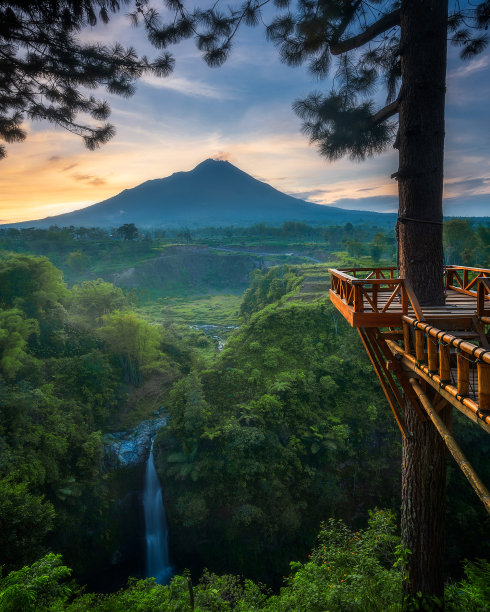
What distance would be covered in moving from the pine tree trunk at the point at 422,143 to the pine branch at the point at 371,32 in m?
0.30

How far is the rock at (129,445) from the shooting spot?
1819cm

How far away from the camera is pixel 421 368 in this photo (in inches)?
166

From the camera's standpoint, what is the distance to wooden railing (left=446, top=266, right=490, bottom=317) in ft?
15.2

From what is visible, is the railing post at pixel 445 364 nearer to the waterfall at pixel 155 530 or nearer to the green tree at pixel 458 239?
the waterfall at pixel 155 530

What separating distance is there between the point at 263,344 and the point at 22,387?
14188 mm

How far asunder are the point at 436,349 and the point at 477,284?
2394 mm

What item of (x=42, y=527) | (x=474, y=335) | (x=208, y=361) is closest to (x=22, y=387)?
(x=42, y=527)

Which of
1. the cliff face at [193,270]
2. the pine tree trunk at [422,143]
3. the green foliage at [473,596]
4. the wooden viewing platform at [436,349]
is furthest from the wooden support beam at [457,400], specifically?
the cliff face at [193,270]

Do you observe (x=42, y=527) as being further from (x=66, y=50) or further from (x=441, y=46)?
(x=441, y=46)

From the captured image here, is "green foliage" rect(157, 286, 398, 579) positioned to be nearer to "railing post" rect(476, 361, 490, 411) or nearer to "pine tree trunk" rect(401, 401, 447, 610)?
"pine tree trunk" rect(401, 401, 447, 610)

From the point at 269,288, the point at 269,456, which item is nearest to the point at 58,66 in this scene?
the point at 269,456

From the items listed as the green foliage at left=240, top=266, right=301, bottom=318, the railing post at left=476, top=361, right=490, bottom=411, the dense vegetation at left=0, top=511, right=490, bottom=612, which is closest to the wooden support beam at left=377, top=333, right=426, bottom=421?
the railing post at left=476, top=361, right=490, bottom=411

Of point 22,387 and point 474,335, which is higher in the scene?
point 474,335

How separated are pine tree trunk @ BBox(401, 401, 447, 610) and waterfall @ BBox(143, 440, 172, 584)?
14.5 m
